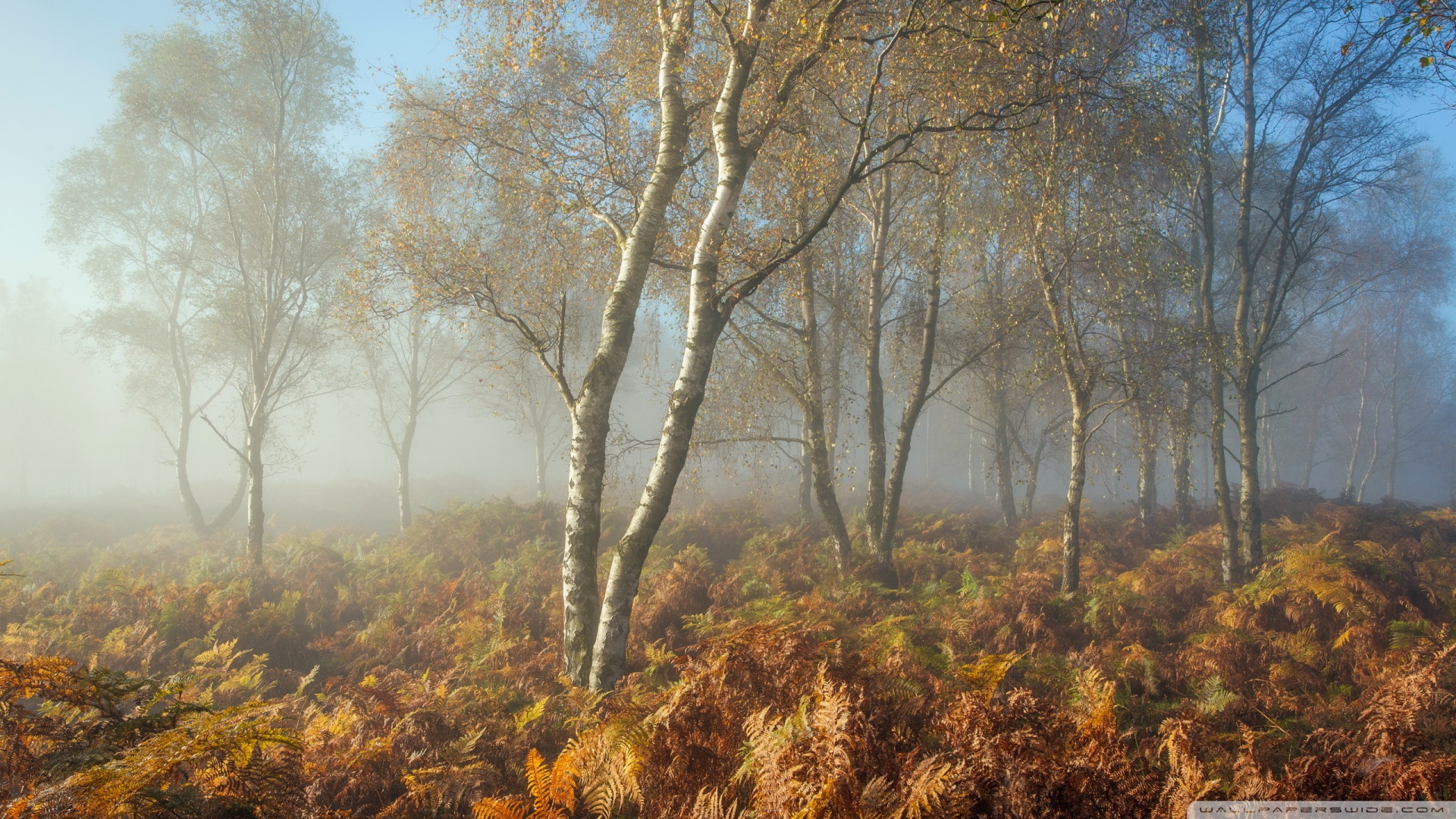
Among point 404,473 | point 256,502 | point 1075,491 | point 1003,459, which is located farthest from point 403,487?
point 1075,491

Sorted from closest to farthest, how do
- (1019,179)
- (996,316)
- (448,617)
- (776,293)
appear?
(1019,179)
(448,617)
(776,293)
(996,316)

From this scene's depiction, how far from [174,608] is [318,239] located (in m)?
12.2

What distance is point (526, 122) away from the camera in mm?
7375

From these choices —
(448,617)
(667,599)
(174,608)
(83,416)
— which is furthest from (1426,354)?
(83,416)

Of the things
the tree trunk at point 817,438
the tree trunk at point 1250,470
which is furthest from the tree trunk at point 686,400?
the tree trunk at point 1250,470

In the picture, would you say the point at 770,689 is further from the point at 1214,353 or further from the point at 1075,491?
the point at 1214,353

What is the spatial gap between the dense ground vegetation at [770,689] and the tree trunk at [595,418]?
691 mm

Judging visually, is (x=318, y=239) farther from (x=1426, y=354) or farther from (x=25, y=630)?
(x=1426, y=354)

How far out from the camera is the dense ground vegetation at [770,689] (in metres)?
2.46

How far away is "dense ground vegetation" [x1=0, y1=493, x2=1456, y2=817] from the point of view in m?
2.46

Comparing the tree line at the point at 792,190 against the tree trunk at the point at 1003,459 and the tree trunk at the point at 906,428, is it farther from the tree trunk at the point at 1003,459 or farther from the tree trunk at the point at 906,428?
the tree trunk at the point at 1003,459

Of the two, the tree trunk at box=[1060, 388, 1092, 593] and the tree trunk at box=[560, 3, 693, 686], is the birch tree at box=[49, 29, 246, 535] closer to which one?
the tree trunk at box=[560, 3, 693, 686]

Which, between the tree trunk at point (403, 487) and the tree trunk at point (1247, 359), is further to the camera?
the tree trunk at point (403, 487)

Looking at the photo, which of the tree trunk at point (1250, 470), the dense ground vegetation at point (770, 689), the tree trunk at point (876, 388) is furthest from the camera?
the tree trunk at point (876, 388)
